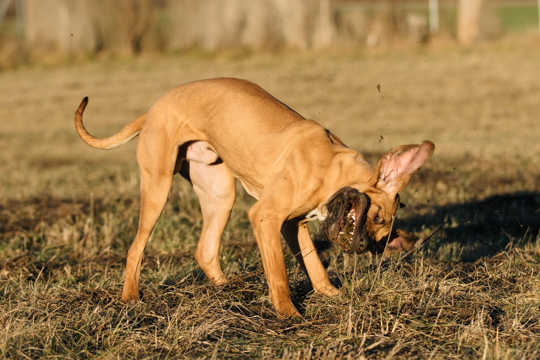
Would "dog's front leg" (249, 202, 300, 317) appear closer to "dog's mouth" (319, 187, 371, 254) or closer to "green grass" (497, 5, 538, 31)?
"dog's mouth" (319, 187, 371, 254)

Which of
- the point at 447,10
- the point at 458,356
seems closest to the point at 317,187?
the point at 458,356

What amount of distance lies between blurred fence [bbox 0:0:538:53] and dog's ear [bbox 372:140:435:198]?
17.6m

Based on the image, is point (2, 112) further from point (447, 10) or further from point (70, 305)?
point (447, 10)

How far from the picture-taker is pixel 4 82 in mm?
19453

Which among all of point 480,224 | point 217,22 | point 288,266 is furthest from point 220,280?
point 217,22

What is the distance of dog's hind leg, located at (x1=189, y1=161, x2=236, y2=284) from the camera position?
515cm

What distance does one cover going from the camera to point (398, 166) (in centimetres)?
386

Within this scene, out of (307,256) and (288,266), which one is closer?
(307,256)

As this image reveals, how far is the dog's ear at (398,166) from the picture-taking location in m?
3.76

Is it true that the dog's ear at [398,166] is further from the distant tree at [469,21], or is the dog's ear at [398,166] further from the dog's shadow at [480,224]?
the distant tree at [469,21]

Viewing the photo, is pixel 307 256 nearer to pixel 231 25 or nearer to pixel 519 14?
pixel 231 25

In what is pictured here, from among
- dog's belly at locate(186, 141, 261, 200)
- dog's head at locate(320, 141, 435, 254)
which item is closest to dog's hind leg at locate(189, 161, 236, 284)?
dog's belly at locate(186, 141, 261, 200)

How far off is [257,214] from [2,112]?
14.1 meters

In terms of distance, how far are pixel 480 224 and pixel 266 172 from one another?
2.63 meters
